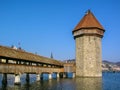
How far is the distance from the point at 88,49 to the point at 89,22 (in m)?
4.73

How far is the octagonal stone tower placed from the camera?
130ft

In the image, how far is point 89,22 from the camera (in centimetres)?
4181

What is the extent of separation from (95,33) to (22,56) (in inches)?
626

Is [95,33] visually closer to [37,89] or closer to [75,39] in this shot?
[75,39]

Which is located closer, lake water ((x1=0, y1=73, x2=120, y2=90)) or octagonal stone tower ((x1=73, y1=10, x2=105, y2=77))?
lake water ((x1=0, y1=73, x2=120, y2=90))

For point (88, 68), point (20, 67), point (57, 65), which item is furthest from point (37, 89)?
point (57, 65)

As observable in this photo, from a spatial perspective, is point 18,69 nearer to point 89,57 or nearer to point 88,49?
point 89,57

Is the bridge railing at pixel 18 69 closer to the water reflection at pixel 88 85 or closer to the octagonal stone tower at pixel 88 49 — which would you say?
the water reflection at pixel 88 85

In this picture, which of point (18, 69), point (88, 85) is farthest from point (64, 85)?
point (18, 69)

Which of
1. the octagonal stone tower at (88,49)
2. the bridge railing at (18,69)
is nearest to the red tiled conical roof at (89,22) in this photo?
the octagonal stone tower at (88,49)

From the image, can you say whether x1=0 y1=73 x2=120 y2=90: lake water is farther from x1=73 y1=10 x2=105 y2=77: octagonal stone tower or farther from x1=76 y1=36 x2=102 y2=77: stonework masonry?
x1=73 y1=10 x2=105 y2=77: octagonal stone tower

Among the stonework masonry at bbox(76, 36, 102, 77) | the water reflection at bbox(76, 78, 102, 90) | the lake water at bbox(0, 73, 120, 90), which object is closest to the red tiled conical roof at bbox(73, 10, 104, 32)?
the stonework masonry at bbox(76, 36, 102, 77)

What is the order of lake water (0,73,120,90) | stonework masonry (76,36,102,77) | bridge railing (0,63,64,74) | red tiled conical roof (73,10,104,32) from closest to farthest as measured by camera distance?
lake water (0,73,120,90) → bridge railing (0,63,64,74) → stonework masonry (76,36,102,77) → red tiled conical roof (73,10,104,32)

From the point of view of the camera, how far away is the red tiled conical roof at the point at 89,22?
41062mm
